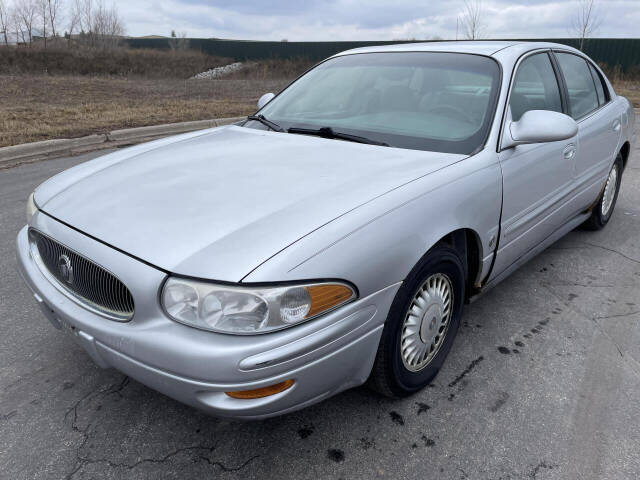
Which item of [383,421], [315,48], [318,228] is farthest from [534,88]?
[315,48]

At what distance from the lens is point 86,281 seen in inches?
77.5

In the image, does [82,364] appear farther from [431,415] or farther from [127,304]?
[431,415]

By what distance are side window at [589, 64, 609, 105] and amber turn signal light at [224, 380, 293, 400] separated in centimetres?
353

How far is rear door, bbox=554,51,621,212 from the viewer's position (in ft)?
11.4

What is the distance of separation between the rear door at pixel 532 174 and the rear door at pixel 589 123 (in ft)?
0.60

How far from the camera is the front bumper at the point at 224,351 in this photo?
1638mm

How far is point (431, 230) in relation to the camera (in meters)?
2.10

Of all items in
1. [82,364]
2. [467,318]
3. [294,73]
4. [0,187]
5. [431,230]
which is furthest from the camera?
[294,73]

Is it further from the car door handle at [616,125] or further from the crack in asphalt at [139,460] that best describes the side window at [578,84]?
the crack in asphalt at [139,460]

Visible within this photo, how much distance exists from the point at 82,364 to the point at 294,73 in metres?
25.8

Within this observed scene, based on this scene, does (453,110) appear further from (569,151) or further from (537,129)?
(569,151)

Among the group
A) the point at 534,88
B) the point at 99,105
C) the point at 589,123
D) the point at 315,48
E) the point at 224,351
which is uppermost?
the point at 534,88

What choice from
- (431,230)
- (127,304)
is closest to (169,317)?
(127,304)

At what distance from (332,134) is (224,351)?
1546 mm
